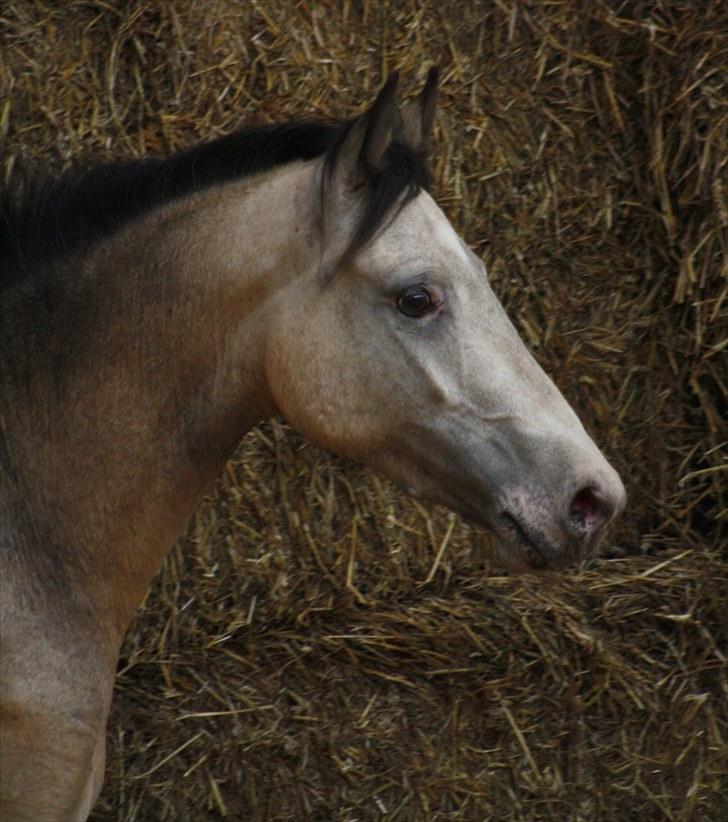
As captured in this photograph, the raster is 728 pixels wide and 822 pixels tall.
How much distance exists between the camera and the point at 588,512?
2.33 meters

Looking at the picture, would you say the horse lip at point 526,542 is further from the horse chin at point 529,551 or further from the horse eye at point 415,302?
the horse eye at point 415,302

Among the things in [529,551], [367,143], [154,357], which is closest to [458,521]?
[529,551]

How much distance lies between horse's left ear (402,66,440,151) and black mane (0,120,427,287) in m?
0.04

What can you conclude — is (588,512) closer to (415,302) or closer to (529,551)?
(529,551)

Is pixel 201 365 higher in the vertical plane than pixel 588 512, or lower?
higher

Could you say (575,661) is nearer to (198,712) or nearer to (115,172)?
(198,712)

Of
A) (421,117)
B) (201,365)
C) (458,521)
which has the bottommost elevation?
(458,521)

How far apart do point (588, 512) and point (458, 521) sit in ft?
5.42

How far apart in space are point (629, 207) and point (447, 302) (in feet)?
6.45

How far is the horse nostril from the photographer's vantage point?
2314mm

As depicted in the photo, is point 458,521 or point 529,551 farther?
point 458,521

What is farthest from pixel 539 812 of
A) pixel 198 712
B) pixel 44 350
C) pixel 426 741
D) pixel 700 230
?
pixel 44 350

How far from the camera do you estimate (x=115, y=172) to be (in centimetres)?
259

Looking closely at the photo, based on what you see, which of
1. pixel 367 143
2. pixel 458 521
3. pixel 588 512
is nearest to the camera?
pixel 588 512
